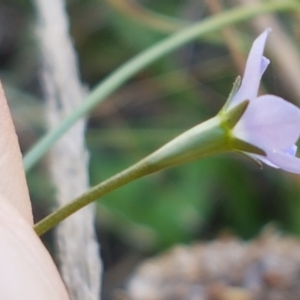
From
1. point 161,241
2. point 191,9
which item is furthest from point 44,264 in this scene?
point 191,9

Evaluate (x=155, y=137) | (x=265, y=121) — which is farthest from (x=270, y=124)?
(x=155, y=137)

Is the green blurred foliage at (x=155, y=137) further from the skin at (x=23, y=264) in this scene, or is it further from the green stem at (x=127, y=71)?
the skin at (x=23, y=264)

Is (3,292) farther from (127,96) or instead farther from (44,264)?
(127,96)

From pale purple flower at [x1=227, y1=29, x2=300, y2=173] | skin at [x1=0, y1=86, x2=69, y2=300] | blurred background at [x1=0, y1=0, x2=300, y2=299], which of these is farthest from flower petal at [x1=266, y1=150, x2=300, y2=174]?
blurred background at [x1=0, y1=0, x2=300, y2=299]

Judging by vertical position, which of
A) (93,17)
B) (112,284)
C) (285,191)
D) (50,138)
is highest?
(50,138)

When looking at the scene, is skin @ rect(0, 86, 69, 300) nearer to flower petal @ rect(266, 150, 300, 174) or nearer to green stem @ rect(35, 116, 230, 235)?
green stem @ rect(35, 116, 230, 235)

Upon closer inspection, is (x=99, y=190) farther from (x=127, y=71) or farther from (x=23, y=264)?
(x=127, y=71)
